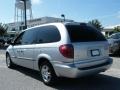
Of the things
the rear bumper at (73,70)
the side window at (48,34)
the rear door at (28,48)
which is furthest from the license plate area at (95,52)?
the rear door at (28,48)

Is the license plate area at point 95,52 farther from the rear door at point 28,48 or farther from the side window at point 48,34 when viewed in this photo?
the rear door at point 28,48

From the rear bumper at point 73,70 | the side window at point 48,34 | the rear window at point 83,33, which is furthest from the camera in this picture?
the side window at point 48,34

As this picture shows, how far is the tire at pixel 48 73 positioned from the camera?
7352 millimetres

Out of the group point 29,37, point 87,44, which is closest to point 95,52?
point 87,44

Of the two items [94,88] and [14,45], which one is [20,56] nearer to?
[14,45]

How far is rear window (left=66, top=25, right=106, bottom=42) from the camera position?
7082 mm

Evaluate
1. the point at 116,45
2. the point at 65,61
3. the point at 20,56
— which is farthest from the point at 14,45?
the point at 116,45

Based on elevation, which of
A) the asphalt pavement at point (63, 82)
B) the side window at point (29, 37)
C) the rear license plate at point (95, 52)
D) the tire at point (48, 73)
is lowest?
the asphalt pavement at point (63, 82)

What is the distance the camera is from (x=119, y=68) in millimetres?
10328

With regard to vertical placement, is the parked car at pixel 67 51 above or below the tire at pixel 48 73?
above

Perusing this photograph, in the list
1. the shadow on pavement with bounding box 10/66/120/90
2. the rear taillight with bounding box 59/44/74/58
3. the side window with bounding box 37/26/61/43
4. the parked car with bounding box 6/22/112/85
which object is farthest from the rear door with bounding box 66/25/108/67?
the shadow on pavement with bounding box 10/66/120/90

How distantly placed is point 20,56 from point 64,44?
309cm

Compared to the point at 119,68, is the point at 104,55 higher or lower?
higher

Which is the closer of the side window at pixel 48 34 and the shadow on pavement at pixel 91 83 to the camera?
the shadow on pavement at pixel 91 83
